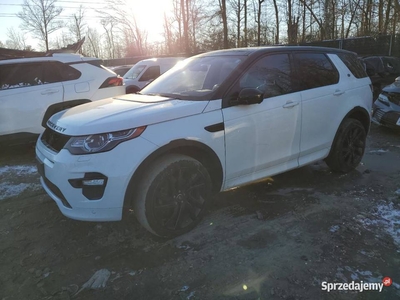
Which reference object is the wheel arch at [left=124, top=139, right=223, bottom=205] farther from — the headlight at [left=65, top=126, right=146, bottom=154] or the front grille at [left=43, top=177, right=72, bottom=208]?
the front grille at [left=43, top=177, right=72, bottom=208]

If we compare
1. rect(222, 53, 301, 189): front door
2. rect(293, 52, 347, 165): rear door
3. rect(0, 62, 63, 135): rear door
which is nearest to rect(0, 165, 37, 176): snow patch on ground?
rect(0, 62, 63, 135): rear door

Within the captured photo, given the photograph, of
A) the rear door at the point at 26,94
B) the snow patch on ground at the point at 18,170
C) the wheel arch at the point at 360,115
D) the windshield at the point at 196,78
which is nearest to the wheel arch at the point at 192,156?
the windshield at the point at 196,78

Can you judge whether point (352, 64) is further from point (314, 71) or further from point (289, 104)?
point (289, 104)

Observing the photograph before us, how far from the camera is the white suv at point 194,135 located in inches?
102

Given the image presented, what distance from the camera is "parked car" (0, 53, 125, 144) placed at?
5.44 meters

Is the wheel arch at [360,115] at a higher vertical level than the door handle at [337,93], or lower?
lower

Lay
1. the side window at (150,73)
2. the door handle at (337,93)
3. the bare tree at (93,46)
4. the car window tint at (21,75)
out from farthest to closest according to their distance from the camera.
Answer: the bare tree at (93,46) → the side window at (150,73) → the car window tint at (21,75) → the door handle at (337,93)

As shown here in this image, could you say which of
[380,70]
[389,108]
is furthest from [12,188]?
[380,70]

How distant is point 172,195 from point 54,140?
1212 mm

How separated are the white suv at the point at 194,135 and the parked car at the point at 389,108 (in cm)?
279

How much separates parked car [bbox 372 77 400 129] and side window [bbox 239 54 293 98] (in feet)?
12.6

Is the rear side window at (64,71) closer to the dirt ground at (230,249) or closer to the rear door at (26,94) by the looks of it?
the rear door at (26,94)

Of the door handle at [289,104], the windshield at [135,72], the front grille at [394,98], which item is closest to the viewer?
the door handle at [289,104]

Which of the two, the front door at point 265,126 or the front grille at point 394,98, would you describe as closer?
the front door at point 265,126
